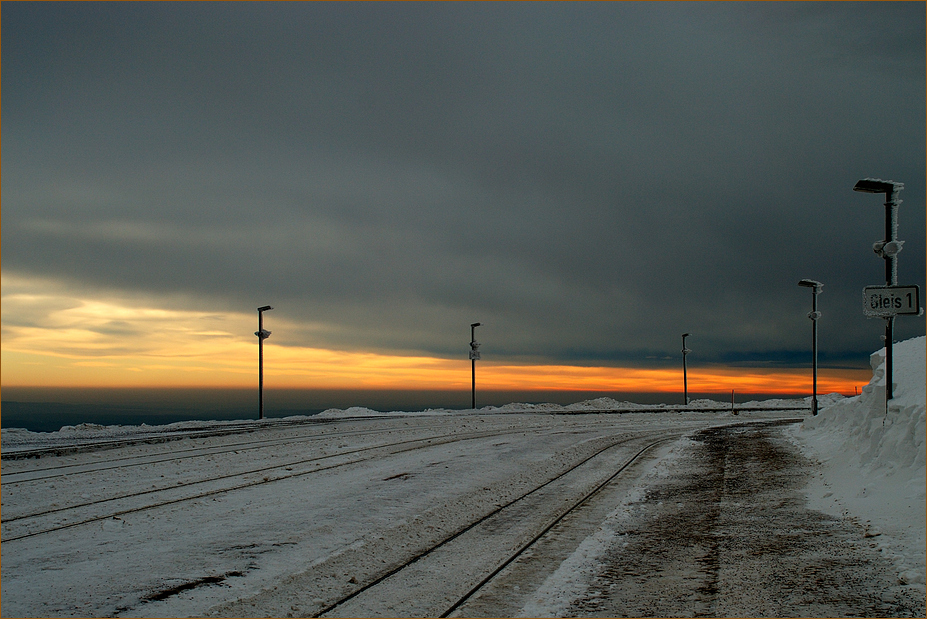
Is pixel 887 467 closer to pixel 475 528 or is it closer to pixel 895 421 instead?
pixel 895 421

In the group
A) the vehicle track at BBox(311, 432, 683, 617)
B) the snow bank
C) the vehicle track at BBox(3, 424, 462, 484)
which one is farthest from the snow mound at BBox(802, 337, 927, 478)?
the vehicle track at BBox(3, 424, 462, 484)

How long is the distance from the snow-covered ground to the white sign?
1756 mm

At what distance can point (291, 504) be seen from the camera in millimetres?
11742

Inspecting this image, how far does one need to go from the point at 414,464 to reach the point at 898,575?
37.7 feet

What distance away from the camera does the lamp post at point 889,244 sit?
1372cm

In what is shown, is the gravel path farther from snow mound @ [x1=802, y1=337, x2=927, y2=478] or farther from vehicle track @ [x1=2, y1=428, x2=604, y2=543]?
vehicle track @ [x1=2, y1=428, x2=604, y2=543]

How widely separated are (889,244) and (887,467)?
5072 millimetres

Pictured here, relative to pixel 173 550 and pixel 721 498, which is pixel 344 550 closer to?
pixel 173 550

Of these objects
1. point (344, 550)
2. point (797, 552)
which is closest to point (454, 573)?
point (344, 550)

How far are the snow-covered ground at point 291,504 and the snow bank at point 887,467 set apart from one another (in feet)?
0.14

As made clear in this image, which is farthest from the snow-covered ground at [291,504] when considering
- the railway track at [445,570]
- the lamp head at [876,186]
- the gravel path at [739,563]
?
the lamp head at [876,186]

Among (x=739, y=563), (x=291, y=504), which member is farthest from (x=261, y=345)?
(x=739, y=563)

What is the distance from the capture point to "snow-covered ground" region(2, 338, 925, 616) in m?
7.38

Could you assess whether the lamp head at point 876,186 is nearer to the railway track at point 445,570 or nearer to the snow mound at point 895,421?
the snow mound at point 895,421
